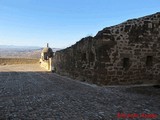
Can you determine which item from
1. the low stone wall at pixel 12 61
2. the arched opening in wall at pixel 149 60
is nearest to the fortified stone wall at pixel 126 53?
Answer: the arched opening in wall at pixel 149 60

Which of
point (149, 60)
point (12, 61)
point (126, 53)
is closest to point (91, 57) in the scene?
point (126, 53)

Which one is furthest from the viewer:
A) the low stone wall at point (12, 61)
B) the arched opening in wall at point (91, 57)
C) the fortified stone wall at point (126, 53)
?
the low stone wall at point (12, 61)

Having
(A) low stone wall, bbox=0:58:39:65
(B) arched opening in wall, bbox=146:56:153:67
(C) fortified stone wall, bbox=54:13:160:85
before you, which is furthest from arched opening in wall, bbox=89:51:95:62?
(A) low stone wall, bbox=0:58:39:65

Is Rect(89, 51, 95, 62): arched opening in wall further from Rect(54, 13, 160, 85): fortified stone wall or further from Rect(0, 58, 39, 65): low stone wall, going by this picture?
Rect(0, 58, 39, 65): low stone wall

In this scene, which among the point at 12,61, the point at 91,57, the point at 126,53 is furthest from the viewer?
the point at 12,61

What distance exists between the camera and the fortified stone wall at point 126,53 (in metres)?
10.6

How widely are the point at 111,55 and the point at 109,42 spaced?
0.61m

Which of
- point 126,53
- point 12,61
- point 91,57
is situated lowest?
point 12,61

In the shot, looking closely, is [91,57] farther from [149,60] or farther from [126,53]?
[149,60]

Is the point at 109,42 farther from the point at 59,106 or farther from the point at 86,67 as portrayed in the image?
the point at 59,106

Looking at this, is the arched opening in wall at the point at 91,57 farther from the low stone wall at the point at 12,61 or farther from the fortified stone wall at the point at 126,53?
the low stone wall at the point at 12,61

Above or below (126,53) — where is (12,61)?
below

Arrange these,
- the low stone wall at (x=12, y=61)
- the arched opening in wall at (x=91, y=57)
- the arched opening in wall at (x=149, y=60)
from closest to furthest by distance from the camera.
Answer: the arched opening in wall at (x=91, y=57)
the arched opening in wall at (x=149, y=60)
the low stone wall at (x=12, y=61)

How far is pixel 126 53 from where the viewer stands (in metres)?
10.9
